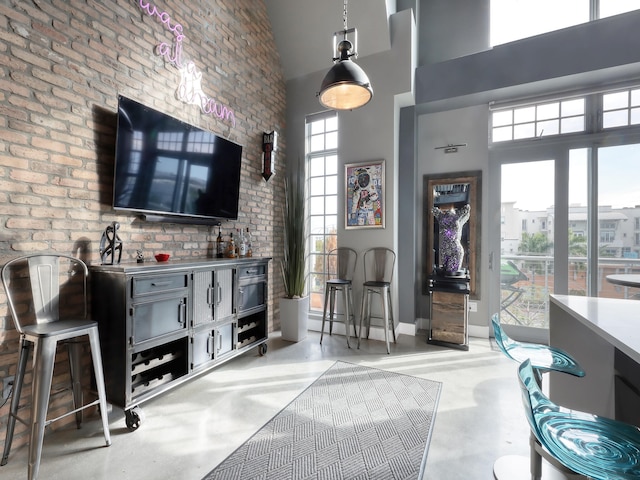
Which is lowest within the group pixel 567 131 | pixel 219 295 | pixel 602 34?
pixel 219 295

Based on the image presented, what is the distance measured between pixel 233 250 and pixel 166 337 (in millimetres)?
1247

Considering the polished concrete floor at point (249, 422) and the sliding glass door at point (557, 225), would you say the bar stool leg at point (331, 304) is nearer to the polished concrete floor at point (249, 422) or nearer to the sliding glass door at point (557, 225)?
the polished concrete floor at point (249, 422)

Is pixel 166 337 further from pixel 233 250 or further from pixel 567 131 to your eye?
pixel 567 131

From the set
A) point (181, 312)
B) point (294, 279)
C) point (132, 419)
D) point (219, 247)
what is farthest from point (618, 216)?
point (132, 419)

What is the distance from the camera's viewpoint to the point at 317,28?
402cm

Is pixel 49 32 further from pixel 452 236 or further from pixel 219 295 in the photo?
pixel 452 236

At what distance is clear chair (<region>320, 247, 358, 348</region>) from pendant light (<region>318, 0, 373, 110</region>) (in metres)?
2.09

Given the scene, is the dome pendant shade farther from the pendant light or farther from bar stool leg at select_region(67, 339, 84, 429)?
bar stool leg at select_region(67, 339, 84, 429)

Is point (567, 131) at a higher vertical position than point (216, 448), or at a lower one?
higher

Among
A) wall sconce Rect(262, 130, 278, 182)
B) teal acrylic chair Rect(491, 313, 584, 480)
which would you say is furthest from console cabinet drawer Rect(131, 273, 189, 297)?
teal acrylic chair Rect(491, 313, 584, 480)

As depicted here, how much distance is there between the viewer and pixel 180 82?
A: 2.91 m

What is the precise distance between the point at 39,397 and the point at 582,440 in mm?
2444

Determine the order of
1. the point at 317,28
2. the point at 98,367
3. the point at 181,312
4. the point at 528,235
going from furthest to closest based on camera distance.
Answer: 1. the point at 317,28
2. the point at 528,235
3. the point at 181,312
4. the point at 98,367

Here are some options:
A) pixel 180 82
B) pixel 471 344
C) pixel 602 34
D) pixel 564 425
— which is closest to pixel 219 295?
pixel 180 82
